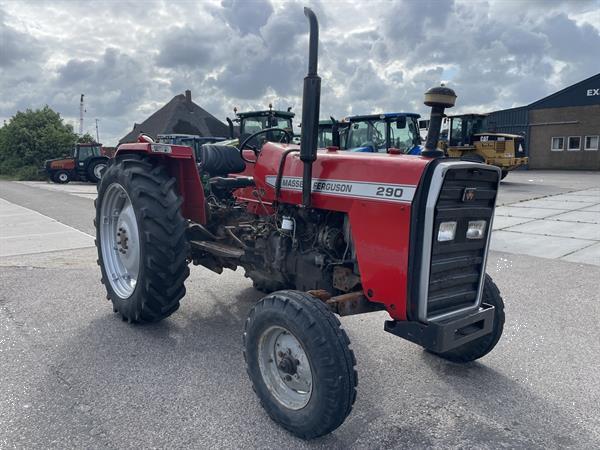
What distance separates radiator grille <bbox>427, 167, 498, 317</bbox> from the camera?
2.64m

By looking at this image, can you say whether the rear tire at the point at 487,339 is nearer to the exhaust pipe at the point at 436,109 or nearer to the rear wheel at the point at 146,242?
the exhaust pipe at the point at 436,109

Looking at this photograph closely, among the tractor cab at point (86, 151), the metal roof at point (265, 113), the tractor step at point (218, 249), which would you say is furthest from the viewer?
the tractor cab at point (86, 151)

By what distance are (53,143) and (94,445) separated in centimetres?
3581

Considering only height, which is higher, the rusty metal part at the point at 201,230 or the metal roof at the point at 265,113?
the metal roof at the point at 265,113

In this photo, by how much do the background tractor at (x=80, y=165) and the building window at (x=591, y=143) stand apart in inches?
992

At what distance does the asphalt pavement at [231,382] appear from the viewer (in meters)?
2.59

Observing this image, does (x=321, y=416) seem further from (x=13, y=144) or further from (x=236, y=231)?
(x=13, y=144)

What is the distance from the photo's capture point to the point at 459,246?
2803mm

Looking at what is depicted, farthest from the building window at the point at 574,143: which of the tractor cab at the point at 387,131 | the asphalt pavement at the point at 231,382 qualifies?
the asphalt pavement at the point at 231,382

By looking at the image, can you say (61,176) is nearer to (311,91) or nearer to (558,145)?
(311,91)

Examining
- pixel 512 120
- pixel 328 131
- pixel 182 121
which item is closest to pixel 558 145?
pixel 512 120

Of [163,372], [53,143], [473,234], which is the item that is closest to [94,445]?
[163,372]

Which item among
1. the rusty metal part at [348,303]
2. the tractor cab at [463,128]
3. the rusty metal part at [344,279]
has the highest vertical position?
the tractor cab at [463,128]

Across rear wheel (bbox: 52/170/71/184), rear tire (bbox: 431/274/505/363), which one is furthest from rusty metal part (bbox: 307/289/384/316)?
rear wheel (bbox: 52/170/71/184)
